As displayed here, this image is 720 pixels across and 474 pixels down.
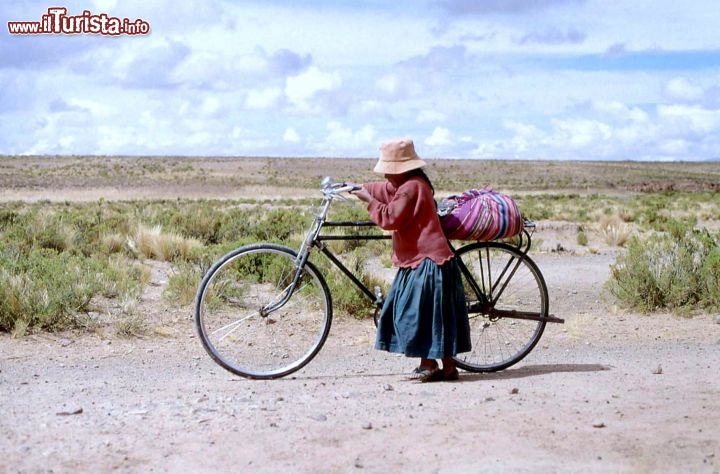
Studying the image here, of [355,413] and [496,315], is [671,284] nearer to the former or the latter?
[496,315]

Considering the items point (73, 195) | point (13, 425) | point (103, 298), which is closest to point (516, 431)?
point (13, 425)

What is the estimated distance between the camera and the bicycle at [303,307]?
22.3ft

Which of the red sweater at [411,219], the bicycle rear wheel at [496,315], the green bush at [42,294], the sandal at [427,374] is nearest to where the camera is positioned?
the red sweater at [411,219]

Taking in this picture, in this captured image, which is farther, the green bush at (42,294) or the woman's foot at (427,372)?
the green bush at (42,294)

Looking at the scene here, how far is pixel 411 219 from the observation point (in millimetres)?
6547

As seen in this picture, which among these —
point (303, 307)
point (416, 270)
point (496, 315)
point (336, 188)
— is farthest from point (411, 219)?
point (303, 307)

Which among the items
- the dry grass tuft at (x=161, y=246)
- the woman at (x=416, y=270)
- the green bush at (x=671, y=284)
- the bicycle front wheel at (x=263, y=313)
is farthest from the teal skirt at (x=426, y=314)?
the dry grass tuft at (x=161, y=246)

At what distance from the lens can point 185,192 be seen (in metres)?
60.8

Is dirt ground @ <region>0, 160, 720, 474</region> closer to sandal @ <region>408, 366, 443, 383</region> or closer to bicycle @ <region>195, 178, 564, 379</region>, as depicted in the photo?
sandal @ <region>408, 366, 443, 383</region>

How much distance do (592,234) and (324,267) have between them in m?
12.9

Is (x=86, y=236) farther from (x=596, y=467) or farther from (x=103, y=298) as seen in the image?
(x=596, y=467)

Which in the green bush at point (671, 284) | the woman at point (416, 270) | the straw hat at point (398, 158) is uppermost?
the straw hat at point (398, 158)

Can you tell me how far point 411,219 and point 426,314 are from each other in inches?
27.2

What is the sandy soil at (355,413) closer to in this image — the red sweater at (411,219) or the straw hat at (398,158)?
the red sweater at (411,219)
